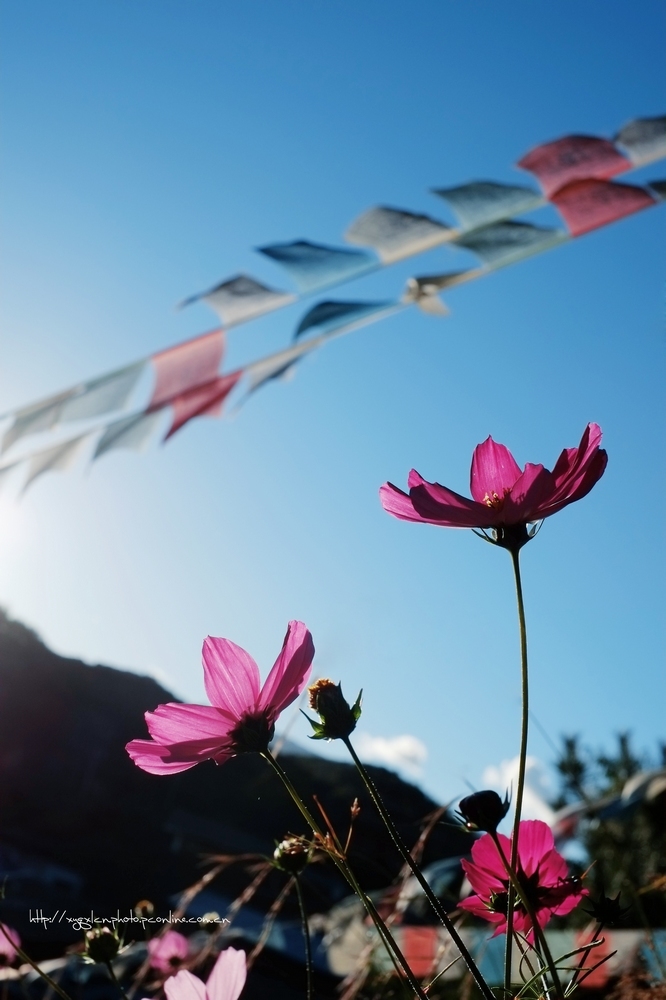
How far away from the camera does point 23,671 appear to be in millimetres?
6555

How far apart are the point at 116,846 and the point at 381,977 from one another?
7208mm

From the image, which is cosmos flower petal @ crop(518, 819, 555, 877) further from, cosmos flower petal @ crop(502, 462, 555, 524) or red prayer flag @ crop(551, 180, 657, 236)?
red prayer flag @ crop(551, 180, 657, 236)

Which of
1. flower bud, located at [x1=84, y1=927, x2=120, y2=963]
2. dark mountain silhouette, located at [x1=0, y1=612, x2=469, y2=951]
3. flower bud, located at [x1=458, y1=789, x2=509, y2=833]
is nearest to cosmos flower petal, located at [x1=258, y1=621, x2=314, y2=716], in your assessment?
flower bud, located at [x1=458, y1=789, x2=509, y2=833]

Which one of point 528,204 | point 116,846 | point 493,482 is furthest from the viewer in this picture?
point 116,846

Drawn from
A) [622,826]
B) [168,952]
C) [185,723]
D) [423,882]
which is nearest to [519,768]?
[423,882]

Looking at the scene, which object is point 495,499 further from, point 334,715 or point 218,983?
point 218,983

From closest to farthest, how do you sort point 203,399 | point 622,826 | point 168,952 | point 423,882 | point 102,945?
point 423,882, point 102,945, point 168,952, point 203,399, point 622,826

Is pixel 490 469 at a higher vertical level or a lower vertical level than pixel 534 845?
higher

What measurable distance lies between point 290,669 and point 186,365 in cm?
118

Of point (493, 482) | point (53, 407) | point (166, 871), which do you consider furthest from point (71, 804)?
point (493, 482)

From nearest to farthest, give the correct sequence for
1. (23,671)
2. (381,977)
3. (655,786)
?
1. (381,977)
2. (655,786)
3. (23,671)

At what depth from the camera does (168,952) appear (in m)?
0.74

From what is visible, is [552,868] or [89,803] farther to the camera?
[89,803]

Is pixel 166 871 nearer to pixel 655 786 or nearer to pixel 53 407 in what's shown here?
pixel 655 786
